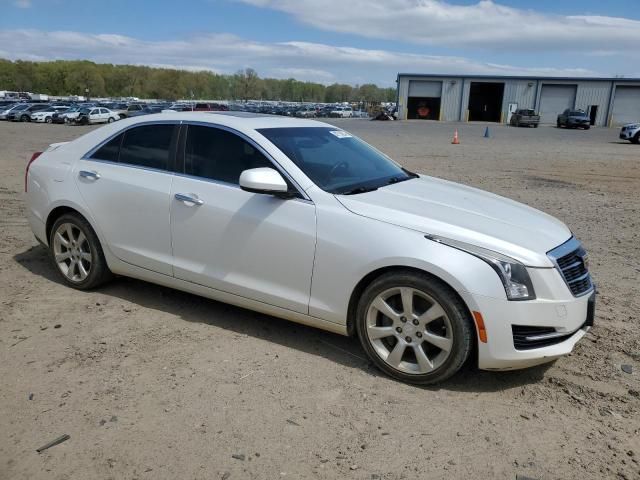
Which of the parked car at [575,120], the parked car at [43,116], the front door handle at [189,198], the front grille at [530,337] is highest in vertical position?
the front door handle at [189,198]

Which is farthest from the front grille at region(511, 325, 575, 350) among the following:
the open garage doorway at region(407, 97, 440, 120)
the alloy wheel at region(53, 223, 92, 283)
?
the open garage doorway at region(407, 97, 440, 120)

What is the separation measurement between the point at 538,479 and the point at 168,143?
3.49 m

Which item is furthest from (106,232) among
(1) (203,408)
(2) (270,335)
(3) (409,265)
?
(3) (409,265)

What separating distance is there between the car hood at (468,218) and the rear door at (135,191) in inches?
61.4

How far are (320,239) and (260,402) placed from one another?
109cm

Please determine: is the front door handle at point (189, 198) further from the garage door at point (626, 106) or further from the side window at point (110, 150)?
the garage door at point (626, 106)

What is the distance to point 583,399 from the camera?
3354mm

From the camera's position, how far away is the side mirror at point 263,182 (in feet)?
11.8

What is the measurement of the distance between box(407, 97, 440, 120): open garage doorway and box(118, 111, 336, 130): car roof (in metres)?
65.0

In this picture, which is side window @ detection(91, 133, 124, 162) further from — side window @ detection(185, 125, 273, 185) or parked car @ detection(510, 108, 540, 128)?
parked car @ detection(510, 108, 540, 128)

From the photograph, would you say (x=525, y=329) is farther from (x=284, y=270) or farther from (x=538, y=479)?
(x=284, y=270)

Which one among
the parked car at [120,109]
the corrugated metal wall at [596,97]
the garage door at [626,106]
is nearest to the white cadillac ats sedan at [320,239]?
the parked car at [120,109]

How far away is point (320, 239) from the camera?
3570 mm

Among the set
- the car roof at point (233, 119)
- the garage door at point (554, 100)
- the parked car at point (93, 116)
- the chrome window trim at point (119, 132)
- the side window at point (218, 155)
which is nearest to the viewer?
the side window at point (218, 155)
